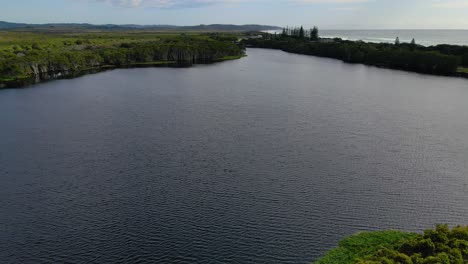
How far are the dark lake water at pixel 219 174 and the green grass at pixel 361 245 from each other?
1.44 m

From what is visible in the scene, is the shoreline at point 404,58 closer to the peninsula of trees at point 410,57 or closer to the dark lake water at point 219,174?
the peninsula of trees at point 410,57


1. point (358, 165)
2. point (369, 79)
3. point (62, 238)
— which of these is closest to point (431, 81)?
point (369, 79)

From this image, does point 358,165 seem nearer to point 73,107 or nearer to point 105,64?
point 73,107

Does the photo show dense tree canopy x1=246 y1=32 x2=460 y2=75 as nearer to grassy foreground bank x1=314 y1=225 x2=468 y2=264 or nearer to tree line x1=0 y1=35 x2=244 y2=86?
tree line x1=0 y1=35 x2=244 y2=86

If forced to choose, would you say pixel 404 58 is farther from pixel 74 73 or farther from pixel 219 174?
pixel 74 73

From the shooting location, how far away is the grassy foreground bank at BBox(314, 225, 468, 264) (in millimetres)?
24859

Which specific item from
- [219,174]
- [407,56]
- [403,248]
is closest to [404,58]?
[407,56]

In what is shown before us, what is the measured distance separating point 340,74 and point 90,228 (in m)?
105

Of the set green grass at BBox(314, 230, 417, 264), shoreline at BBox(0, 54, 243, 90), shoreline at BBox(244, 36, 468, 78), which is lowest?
green grass at BBox(314, 230, 417, 264)

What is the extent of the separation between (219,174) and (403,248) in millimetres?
22545

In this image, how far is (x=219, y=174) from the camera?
44.4m

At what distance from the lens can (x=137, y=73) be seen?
12656cm

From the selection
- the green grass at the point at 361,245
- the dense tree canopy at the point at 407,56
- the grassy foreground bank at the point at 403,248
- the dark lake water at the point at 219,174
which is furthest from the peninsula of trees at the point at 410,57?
the grassy foreground bank at the point at 403,248

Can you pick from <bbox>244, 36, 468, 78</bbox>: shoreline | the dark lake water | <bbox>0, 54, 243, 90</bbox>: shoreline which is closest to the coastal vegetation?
<bbox>0, 54, 243, 90</bbox>: shoreline
